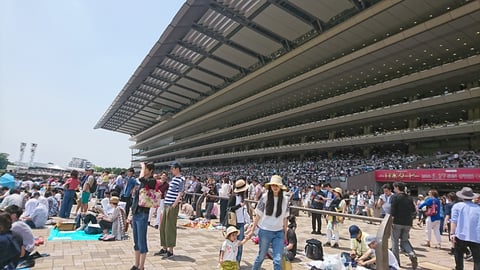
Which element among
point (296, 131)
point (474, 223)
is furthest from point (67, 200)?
point (296, 131)

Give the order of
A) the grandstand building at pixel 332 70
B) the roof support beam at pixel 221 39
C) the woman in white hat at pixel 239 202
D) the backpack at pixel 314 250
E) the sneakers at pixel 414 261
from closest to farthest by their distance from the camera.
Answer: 1. the woman in white hat at pixel 239 202
2. the sneakers at pixel 414 261
3. the backpack at pixel 314 250
4. the grandstand building at pixel 332 70
5. the roof support beam at pixel 221 39

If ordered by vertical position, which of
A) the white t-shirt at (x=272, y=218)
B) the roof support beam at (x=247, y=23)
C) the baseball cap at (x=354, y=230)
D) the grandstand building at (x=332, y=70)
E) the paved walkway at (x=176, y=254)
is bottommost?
the paved walkway at (x=176, y=254)

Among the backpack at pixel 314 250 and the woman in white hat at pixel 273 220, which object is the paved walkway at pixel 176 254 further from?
the woman in white hat at pixel 273 220

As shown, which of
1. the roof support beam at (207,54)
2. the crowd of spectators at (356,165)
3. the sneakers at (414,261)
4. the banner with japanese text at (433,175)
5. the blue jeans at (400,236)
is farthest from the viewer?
the roof support beam at (207,54)

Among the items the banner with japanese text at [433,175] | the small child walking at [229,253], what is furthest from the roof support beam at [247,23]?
the small child walking at [229,253]

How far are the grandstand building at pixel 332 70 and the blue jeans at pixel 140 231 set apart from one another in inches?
934

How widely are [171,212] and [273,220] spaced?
105 inches

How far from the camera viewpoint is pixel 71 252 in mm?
5863

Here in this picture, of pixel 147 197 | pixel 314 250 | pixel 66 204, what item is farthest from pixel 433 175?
pixel 66 204

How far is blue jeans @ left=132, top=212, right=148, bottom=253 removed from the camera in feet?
15.2

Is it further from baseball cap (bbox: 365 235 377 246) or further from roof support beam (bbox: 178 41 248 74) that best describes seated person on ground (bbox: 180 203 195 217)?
roof support beam (bbox: 178 41 248 74)

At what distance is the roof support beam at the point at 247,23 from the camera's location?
26.8 metres

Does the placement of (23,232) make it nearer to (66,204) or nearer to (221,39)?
(66,204)

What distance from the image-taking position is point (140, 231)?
4.69 metres
